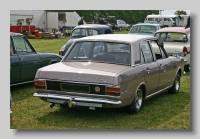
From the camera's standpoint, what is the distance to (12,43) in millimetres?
8531

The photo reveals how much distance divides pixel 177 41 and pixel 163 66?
173 inches

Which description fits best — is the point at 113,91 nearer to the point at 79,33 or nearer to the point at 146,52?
the point at 146,52

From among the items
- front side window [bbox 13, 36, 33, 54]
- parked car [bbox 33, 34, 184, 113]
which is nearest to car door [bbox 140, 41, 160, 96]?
parked car [bbox 33, 34, 184, 113]

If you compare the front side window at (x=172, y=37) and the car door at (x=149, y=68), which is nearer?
the car door at (x=149, y=68)

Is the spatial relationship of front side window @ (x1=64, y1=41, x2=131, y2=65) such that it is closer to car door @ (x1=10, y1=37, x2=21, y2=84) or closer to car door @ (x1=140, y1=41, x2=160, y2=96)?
car door @ (x1=140, y1=41, x2=160, y2=96)

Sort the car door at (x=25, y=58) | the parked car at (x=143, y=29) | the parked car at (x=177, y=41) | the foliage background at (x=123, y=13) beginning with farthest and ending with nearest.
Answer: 1. the parked car at (x=143, y=29)
2. the parked car at (x=177, y=41)
3. the car door at (x=25, y=58)
4. the foliage background at (x=123, y=13)

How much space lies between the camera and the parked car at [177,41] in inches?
452

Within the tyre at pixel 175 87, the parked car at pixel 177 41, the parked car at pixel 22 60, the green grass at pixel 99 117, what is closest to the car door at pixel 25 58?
the parked car at pixel 22 60

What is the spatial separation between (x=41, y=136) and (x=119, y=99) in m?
1.29

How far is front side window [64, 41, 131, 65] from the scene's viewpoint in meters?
6.67

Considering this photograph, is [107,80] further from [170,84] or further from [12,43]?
Answer: [12,43]

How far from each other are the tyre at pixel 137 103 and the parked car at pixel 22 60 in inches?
114

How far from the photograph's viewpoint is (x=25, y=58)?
8.67m

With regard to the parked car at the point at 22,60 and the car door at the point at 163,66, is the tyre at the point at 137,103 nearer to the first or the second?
the car door at the point at 163,66
